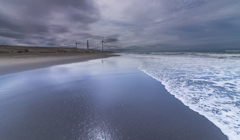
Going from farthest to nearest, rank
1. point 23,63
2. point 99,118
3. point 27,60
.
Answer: point 27,60
point 23,63
point 99,118

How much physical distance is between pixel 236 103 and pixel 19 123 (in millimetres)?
5572

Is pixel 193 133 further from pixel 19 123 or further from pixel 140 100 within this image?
pixel 19 123


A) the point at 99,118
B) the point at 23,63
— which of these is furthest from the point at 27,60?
the point at 99,118

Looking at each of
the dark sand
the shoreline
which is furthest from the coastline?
the dark sand

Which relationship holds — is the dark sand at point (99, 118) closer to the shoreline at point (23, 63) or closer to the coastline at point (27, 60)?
the shoreline at point (23, 63)

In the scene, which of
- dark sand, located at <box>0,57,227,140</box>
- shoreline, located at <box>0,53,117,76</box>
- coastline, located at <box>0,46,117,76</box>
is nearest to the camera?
dark sand, located at <box>0,57,227,140</box>

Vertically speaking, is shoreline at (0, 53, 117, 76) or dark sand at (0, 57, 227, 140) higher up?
shoreline at (0, 53, 117, 76)

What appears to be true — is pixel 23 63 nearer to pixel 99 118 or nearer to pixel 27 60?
pixel 27 60

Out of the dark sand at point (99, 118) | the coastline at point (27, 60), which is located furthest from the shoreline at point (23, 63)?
the dark sand at point (99, 118)

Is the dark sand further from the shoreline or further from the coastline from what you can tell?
the coastline

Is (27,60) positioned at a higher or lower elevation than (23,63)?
higher

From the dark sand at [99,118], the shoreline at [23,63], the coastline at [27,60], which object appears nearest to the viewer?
the dark sand at [99,118]

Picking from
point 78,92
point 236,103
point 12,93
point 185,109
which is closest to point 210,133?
point 185,109

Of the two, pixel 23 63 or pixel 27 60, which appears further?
pixel 27 60
